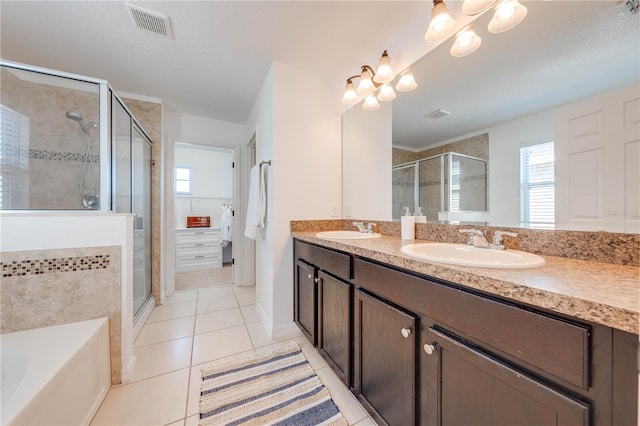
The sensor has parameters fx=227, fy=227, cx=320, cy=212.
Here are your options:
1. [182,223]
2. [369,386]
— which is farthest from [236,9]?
[182,223]

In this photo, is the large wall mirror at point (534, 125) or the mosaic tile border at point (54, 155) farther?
the mosaic tile border at point (54, 155)

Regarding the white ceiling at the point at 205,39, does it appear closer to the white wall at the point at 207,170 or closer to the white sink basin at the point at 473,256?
the white sink basin at the point at 473,256

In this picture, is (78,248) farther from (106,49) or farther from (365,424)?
(365,424)

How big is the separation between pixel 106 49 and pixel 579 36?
291cm

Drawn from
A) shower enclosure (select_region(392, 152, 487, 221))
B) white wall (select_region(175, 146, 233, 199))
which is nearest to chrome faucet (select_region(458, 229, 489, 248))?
shower enclosure (select_region(392, 152, 487, 221))

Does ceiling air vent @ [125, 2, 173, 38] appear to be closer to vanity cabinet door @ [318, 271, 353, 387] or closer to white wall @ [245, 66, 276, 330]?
white wall @ [245, 66, 276, 330]

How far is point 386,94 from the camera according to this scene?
5.68ft

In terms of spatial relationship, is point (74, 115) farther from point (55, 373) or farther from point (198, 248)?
point (198, 248)

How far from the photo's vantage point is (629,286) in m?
0.56

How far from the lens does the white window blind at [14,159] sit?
155 cm

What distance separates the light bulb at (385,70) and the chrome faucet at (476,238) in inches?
Result: 47.0

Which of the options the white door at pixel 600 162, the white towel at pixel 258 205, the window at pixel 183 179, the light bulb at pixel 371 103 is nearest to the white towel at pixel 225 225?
the window at pixel 183 179

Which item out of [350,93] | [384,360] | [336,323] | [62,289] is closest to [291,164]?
[350,93]

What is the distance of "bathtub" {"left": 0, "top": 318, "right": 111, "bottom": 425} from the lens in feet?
2.72
